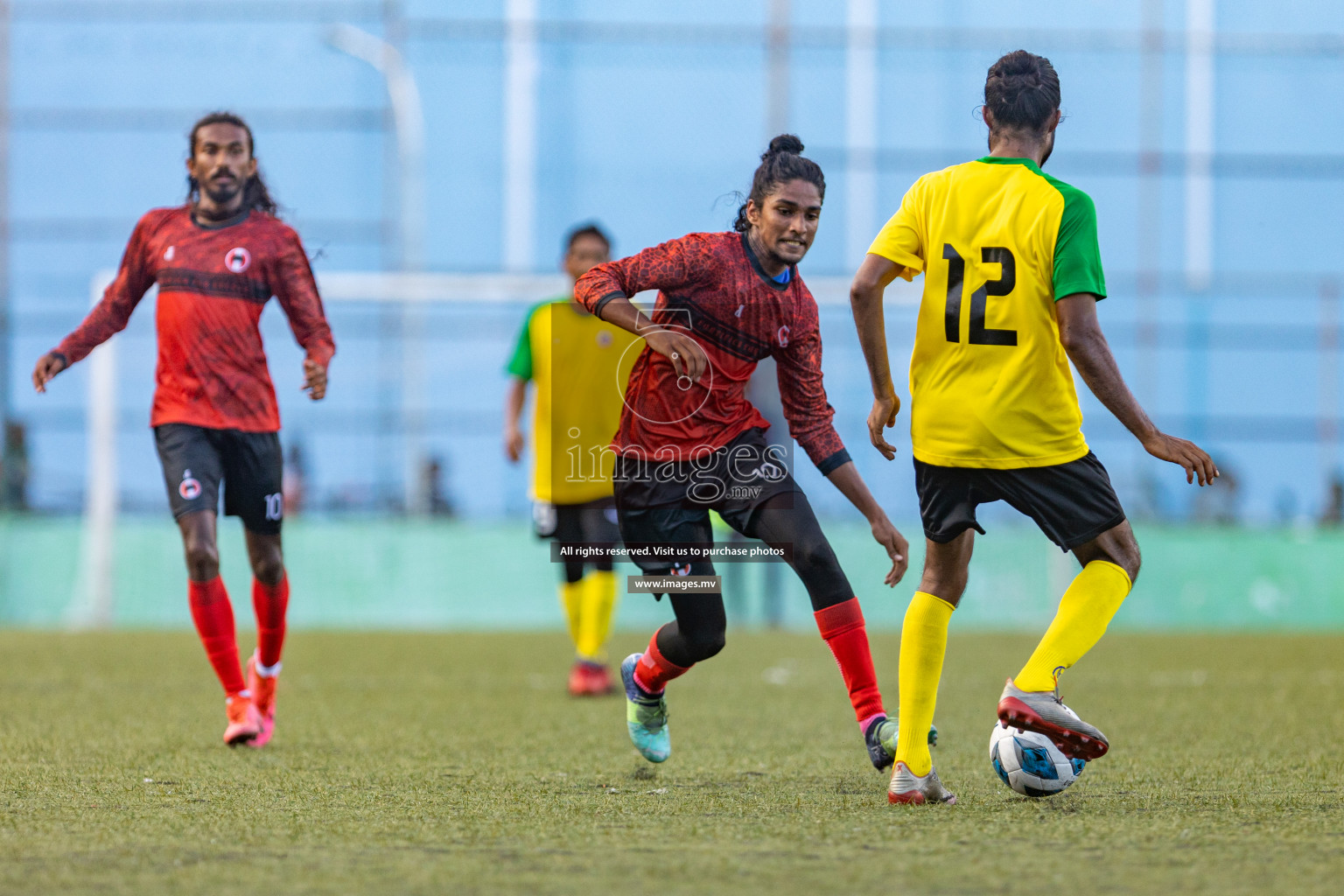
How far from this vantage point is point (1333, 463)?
729 inches

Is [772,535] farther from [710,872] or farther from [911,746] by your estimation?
[710,872]

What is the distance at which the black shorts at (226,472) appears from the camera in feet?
17.0

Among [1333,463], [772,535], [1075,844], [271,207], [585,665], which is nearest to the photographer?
[1075,844]

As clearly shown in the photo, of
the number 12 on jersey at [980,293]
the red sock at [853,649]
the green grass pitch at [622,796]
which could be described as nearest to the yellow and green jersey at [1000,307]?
the number 12 on jersey at [980,293]

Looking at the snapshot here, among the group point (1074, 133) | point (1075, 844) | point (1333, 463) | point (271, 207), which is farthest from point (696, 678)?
point (1074, 133)

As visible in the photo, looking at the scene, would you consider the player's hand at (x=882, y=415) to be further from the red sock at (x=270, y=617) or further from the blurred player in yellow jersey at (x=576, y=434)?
the blurred player in yellow jersey at (x=576, y=434)

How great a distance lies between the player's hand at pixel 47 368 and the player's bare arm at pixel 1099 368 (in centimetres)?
329

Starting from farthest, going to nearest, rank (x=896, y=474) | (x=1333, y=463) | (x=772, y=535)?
(x=1333, y=463)
(x=896, y=474)
(x=772, y=535)

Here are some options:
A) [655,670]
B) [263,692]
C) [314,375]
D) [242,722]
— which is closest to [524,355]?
[314,375]

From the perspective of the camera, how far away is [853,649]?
419 centimetres

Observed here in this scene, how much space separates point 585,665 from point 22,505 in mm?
9045

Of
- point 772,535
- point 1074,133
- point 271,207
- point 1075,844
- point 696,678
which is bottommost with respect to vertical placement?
point 696,678

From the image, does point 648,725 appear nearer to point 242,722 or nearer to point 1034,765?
point 1034,765

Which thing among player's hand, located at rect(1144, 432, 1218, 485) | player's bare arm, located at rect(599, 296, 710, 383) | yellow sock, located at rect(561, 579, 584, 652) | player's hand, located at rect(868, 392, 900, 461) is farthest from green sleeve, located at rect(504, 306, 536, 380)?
player's hand, located at rect(1144, 432, 1218, 485)
